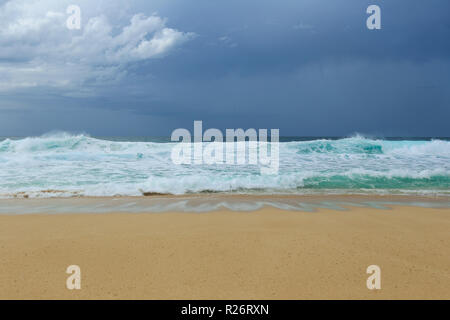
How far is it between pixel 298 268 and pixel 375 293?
65 centimetres

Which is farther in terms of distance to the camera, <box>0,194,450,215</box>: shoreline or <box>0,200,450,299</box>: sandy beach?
<box>0,194,450,215</box>: shoreline

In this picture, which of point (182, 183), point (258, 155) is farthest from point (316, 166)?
point (182, 183)

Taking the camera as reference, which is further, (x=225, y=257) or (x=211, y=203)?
(x=211, y=203)

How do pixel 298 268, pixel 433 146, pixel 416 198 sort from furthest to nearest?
1. pixel 433 146
2. pixel 416 198
3. pixel 298 268

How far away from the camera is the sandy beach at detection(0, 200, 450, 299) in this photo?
236 centimetres

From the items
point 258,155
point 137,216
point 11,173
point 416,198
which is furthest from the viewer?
point 258,155

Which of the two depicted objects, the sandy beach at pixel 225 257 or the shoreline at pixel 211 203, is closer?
the sandy beach at pixel 225 257

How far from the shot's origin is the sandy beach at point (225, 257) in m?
2.36

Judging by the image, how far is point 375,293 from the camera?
232 centimetres

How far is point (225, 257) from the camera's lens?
9.86 ft
